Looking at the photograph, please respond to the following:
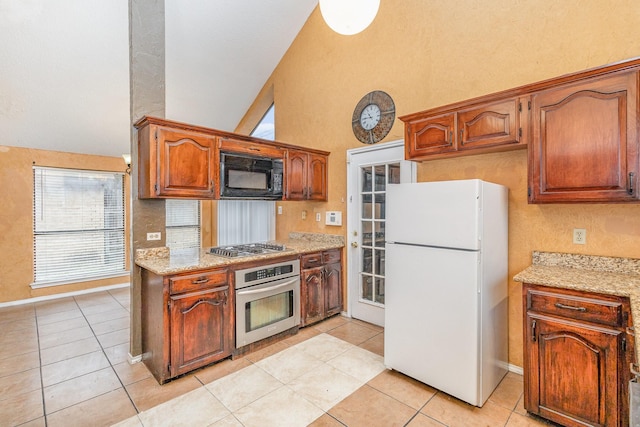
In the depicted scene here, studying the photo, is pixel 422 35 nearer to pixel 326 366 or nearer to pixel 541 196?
pixel 541 196

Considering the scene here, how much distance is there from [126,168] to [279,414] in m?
4.71

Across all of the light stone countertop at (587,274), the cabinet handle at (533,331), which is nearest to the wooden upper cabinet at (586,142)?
the light stone countertop at (587,274)

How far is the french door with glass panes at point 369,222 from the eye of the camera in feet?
10.9

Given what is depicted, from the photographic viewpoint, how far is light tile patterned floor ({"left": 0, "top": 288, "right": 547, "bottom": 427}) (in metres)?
1.96

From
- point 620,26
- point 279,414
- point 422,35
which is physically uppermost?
point 422,35

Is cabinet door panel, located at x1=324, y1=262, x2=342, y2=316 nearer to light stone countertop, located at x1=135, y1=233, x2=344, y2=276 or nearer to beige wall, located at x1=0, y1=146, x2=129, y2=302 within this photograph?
light stone countertop, located at x1=135, y1=233, x2=344, y2=276

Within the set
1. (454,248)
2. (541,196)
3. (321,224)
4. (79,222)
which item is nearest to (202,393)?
(454,248)

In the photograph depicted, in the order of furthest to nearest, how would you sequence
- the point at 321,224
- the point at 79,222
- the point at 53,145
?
1. the point at 79,222
2. the point at 53,145
3. the point at 321,224

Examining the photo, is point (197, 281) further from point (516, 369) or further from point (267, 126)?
point (267, 126)

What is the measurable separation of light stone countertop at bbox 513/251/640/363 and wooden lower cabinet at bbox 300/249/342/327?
196 centimetres

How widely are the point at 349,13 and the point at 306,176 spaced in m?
2.12

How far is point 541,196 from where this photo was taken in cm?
210

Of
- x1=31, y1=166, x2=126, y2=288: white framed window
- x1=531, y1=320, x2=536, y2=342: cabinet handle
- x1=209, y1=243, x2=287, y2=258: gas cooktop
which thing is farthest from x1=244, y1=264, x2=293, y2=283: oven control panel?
x1=31, y1=166, x2=126, y2=288: white framed window

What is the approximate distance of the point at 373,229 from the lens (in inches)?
136
